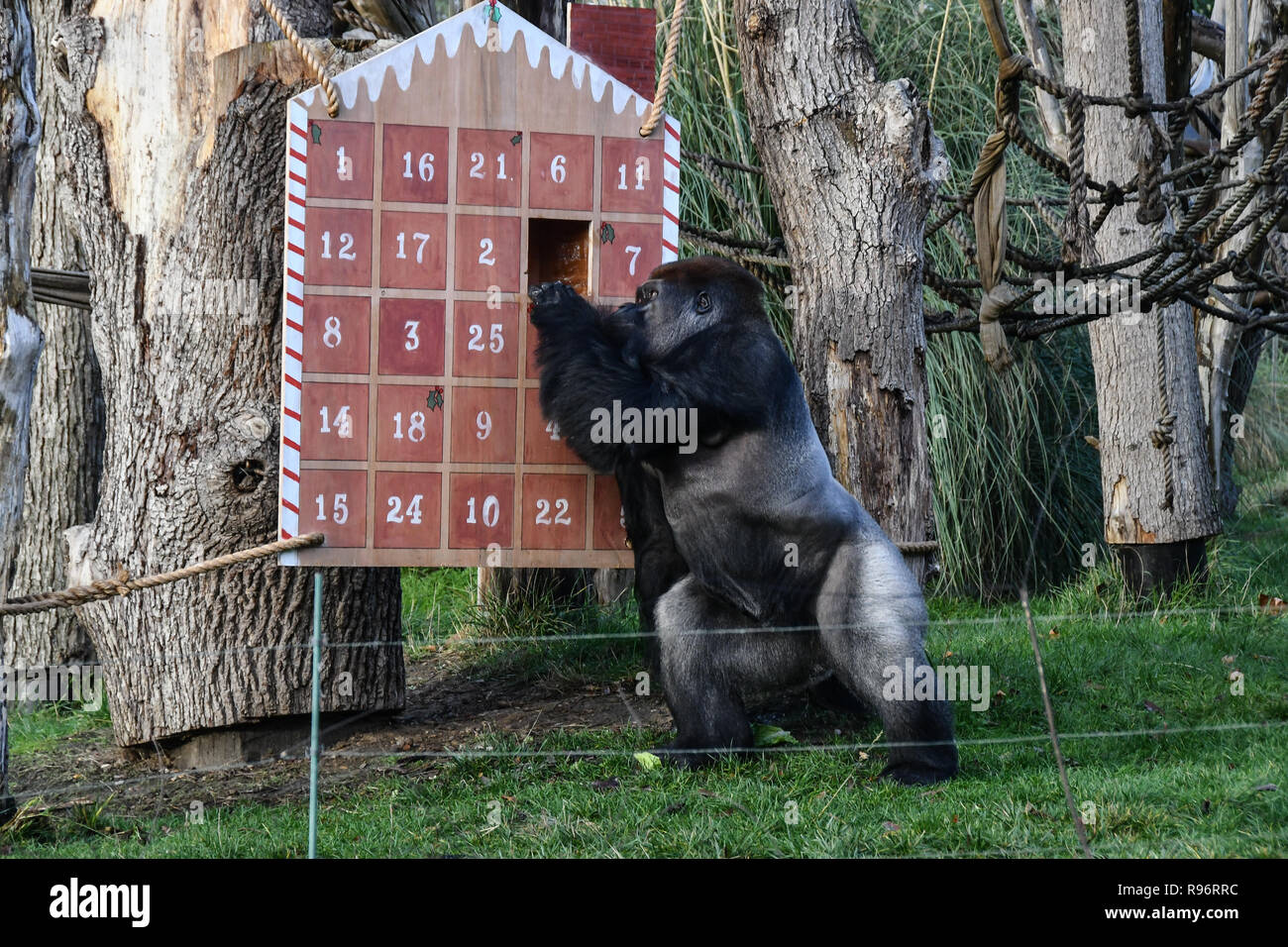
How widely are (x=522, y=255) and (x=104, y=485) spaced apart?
1.92m

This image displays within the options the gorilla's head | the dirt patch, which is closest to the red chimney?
the gorilla's head

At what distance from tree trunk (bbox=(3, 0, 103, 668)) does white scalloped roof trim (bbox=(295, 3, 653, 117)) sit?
2.59m

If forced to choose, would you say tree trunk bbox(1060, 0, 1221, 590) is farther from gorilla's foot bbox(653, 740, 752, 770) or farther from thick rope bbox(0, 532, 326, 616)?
thick rope bbox(0, 532, 326, 616)

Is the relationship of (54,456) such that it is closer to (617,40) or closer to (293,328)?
(293,328)

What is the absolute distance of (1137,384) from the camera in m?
6.07

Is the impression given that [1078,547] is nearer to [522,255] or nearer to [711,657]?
[711,657]

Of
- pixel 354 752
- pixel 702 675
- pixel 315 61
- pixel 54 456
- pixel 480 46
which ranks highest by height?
pixel 480 46

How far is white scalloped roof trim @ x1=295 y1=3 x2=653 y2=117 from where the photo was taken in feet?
12.9

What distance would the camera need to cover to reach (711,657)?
4.21 meters

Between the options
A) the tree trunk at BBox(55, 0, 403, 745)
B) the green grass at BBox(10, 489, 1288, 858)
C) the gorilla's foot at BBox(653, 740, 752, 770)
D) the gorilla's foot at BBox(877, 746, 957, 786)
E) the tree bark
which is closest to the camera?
the green grass at BBox(10, 489, 1288, 858)

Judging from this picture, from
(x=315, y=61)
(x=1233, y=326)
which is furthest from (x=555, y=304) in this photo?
(x=1233, y=326)

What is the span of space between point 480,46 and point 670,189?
75 centimetres

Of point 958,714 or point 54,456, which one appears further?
point 54,456

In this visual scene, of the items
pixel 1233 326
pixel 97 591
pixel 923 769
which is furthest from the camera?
pixel 1233 326
